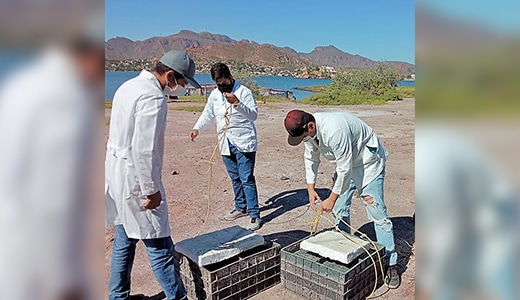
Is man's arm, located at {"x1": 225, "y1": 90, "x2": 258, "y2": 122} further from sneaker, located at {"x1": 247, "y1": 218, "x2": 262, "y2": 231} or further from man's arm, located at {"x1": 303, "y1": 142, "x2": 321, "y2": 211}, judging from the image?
sneaker, located at {"x1": 247, "y1": 218, "x2": 262, "y2": 231}

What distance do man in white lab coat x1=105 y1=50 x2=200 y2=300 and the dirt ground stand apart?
0.33 m

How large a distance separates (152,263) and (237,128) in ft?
7.04

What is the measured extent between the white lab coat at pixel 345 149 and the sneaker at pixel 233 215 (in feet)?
5.26

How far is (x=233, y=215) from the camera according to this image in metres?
5.17

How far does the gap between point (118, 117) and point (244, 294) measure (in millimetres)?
1726

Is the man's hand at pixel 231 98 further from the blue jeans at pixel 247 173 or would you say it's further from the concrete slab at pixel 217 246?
the concrete slab at pixel 217 246

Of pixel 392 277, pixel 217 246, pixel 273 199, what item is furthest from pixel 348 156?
pixel 273 199

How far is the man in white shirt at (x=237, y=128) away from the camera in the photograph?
4.55 m
